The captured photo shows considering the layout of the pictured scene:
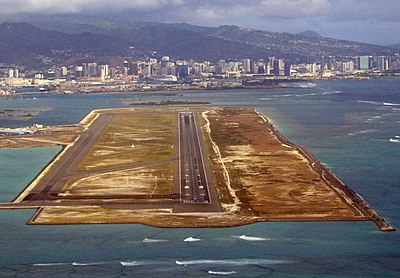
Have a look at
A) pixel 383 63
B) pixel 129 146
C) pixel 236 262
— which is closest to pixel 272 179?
pixel 236 262

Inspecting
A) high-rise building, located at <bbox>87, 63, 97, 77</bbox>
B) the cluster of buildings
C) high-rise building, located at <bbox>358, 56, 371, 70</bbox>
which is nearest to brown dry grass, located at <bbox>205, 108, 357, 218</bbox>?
the cluster of buildings

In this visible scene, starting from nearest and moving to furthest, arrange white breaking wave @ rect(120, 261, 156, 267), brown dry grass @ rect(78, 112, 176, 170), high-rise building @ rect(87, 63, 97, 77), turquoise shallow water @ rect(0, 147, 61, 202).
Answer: white breaking wave @ rect(120, 261, 156, 267) < turquoise shallow water @ rect(0, 147, 61, 202) < brown dry grass @ rect(78, 112, 176, 170) < high-rise building @ rect(87, 63, 97, 77)

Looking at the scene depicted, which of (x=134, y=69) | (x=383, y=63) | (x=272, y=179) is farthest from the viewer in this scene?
(x=383, y=63)

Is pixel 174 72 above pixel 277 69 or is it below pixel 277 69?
below

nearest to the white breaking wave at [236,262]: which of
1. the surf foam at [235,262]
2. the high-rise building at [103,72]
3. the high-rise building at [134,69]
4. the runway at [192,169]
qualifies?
the surf foam at [235,262]

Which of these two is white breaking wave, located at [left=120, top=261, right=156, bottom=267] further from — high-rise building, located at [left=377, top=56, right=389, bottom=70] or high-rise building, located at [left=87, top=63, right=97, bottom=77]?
high-rise building, located at [left=377, top=56, right=389, bottom=70]

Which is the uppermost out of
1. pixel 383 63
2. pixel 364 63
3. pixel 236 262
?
pixel 364 63

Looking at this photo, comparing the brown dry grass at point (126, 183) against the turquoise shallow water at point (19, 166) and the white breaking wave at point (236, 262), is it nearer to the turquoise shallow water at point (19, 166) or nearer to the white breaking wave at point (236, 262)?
the turquoise shallow water at point (19, 166)

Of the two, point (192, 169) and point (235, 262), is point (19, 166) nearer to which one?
point (192, 169)

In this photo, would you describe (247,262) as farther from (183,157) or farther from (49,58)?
(49,58)
